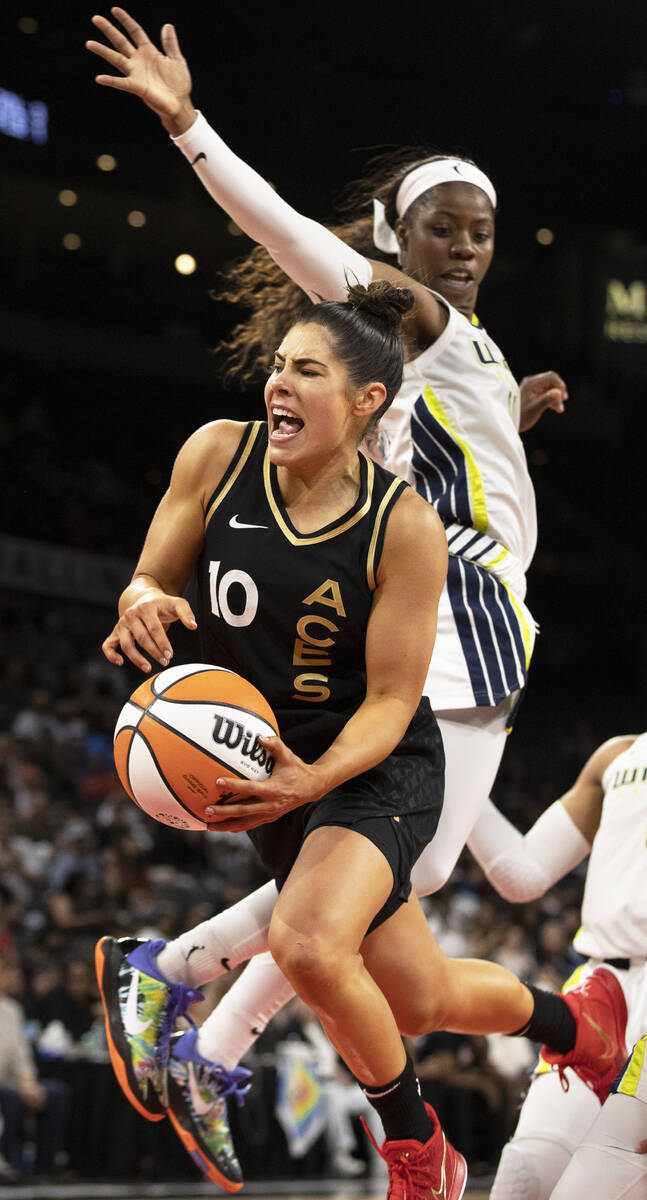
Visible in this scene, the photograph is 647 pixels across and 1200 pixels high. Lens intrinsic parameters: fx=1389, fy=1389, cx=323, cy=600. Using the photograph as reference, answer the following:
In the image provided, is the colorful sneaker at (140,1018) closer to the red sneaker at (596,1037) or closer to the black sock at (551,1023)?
the black sock at (551,1023)

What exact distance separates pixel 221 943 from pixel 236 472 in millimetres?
1196

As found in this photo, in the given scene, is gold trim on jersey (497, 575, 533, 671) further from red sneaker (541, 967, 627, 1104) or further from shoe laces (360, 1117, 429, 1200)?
shoe laces (360, 1117, 429, 1200)

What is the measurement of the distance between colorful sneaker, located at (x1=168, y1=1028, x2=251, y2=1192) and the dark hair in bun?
1666 mm

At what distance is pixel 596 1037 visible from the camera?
11.5ft

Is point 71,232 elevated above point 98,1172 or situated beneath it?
elevated above

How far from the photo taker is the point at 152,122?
37.8ft

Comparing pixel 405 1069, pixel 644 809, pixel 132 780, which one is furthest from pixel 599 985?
pixel 132 780

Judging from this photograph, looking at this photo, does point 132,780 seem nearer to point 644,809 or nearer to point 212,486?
point 212,486

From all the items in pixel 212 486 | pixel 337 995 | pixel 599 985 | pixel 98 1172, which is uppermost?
pixel 212 486

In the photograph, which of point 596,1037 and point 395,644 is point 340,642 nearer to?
point 395,644

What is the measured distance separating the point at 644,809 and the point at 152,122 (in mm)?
9304

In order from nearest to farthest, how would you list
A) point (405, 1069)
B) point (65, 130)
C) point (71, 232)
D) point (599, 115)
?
point (405, 1069) → point (599, 115) → point (65, 130) → point (71, 232)

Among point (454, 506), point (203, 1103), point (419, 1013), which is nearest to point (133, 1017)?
point (203, 1103)

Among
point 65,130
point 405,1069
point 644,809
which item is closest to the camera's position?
point 405,1069
